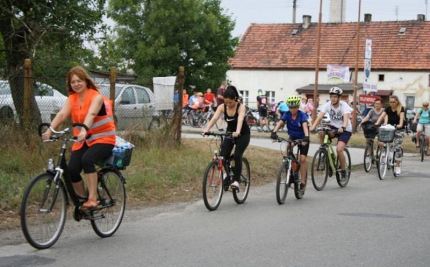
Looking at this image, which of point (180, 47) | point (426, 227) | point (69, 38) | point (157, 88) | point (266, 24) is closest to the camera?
point (426, 227)

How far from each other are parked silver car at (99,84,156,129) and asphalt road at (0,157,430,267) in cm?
412

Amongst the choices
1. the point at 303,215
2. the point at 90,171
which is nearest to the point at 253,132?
the point at 303,215

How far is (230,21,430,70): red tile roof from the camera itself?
5156cm

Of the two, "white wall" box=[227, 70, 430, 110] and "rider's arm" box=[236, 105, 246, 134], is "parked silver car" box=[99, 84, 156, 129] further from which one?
"white wall" box=[227, 70, 430, 110]

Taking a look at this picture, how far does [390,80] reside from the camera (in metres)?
51.3

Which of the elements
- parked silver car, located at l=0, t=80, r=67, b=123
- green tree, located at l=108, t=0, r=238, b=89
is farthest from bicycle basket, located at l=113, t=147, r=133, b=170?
green tree, located at l=108, t=0, r=238, b=89

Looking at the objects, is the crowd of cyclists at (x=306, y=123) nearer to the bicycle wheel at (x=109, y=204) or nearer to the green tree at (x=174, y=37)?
the bicycle wheel at (x=109, y=204)

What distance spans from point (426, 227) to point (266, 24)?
5025cm

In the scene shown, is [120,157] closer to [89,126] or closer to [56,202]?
[89,126]

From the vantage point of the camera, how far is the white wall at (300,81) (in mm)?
50500

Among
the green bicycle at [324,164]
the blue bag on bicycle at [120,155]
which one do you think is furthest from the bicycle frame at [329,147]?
the blue bag on bicycle at [120,155]

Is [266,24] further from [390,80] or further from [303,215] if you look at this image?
[303,215]

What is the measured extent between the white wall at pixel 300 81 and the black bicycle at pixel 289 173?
39.0 m

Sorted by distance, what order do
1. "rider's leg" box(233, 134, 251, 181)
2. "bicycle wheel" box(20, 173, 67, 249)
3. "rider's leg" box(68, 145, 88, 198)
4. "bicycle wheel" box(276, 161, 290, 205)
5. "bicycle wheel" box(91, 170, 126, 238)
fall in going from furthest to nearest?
"bicycle wheel" box(276, 161, 290, 205)
"rider's leg" box(233, 134, 251, 181)
"bicycle wheel" box(91, 170, 126, 238)
"rider's leg" box(68, 145, 88, 198)
"bicycle wheel" box(20, 173, 67, 249)
